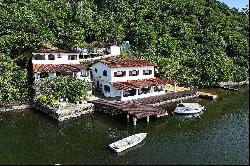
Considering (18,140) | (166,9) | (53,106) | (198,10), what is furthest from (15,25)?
(198,10)

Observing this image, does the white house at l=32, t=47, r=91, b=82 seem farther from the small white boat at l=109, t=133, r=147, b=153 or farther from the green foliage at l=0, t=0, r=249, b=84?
the small white boat at l=109, t=133, r=147, b=153

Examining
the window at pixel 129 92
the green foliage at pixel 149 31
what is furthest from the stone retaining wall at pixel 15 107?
the green foliage at pixel 149 31

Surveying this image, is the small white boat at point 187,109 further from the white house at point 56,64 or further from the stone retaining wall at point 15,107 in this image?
the stone retaining wall at point 15,107

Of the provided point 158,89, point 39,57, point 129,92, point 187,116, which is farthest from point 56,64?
point 187,116

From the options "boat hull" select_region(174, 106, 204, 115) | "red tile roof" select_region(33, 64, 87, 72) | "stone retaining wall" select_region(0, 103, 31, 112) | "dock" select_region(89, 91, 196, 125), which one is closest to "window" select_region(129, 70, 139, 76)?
"dock" select_region(89, 91, 196, 125)

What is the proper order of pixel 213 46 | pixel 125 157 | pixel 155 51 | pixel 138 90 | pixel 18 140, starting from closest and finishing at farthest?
1. pixel 125 157
2. pixel 18 140
3. pixel 138 90
4. pixel 155 51
5. pixel 213 46

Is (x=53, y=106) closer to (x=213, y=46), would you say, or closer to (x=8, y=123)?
(x=8, y=123)
